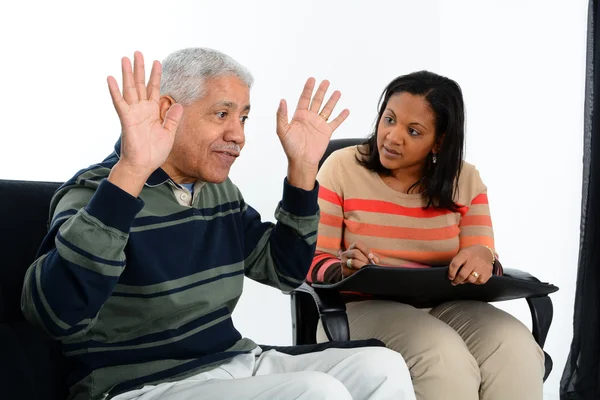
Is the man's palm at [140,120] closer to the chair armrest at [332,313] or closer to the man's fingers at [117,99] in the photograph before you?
the man's fingers at [117,99]

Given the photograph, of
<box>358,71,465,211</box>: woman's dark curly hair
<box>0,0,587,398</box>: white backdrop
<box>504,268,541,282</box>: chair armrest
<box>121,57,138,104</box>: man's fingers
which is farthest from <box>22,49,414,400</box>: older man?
<box>0,0,587,398</box>: white backdrop

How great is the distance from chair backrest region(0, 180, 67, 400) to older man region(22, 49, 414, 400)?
8cm

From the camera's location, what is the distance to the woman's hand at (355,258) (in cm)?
209

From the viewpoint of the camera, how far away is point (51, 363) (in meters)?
1.66

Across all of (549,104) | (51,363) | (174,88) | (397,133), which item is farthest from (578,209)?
(51,363)

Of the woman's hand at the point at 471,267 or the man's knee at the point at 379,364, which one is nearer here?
the man's knee at the point at 379,364

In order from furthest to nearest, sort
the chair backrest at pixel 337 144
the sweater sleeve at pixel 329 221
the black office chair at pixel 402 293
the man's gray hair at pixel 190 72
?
the chair backrest at pixel 337 144
the sweater sleeve at pixel 329 221
the black office chair at pixel 402 293
the man's gray hair at pixel 190 72

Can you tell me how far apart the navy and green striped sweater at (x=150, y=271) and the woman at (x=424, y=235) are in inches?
13.0

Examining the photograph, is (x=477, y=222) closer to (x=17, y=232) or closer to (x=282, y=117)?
(x=282, y=117)

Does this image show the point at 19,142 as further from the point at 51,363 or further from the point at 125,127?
the point at 125,127

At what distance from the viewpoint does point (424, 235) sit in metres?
2.31

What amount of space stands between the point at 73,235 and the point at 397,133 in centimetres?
115

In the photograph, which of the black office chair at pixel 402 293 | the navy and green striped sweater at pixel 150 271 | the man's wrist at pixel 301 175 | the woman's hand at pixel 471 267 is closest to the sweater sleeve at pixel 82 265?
the navy and green striped sweater at pixel 150 271

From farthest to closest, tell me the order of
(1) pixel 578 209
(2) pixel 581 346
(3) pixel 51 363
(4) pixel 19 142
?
(1) pixel 578 209 < (2) pixel 581 346 < (4) pixel 19 142 < (3) pixel 51 363
